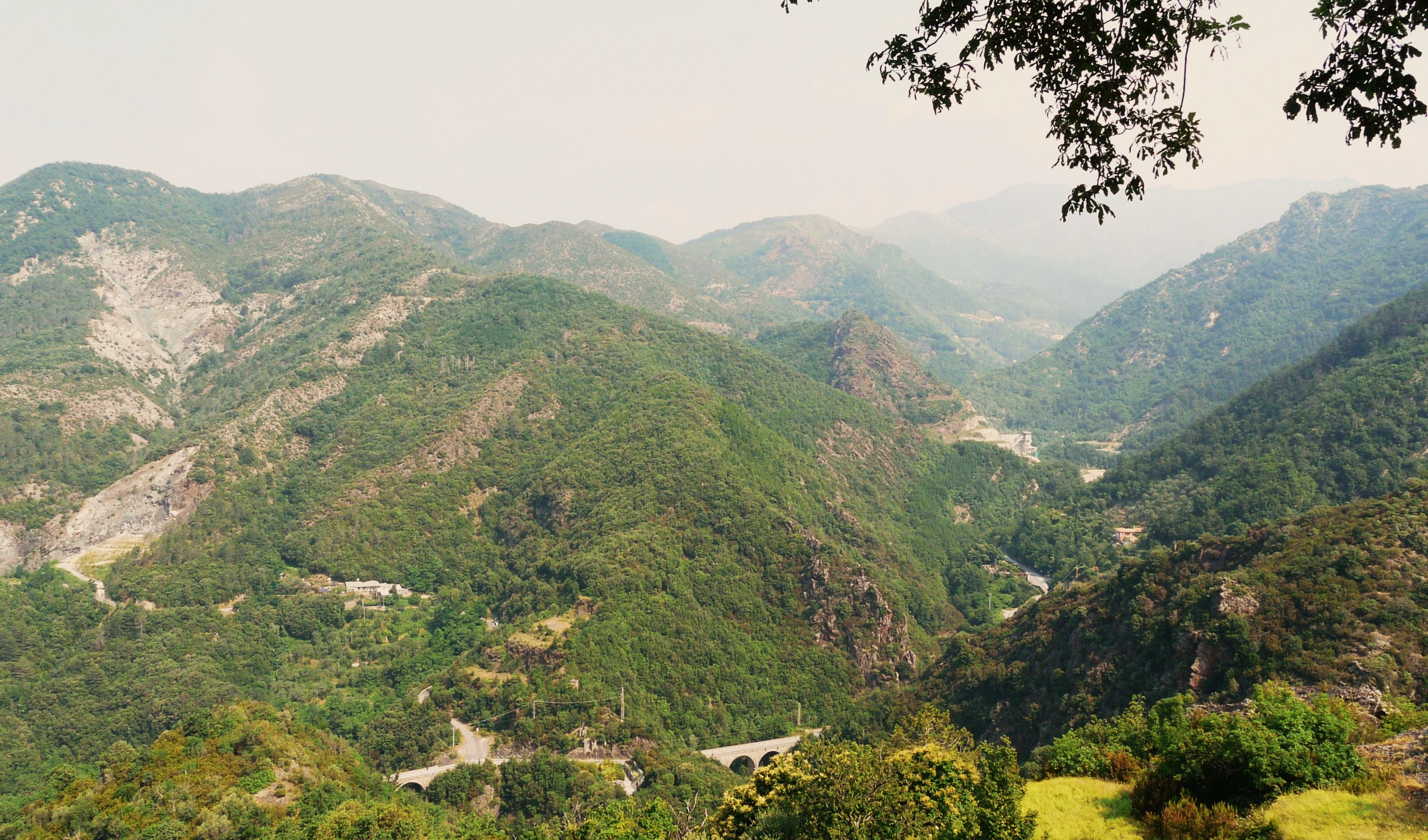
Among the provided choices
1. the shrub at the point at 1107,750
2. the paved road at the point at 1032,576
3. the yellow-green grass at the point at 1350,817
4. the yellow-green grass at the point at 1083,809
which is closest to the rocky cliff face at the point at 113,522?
the shrub at the point at 1107,750

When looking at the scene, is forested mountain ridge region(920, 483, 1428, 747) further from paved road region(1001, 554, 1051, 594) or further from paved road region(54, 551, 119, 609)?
paved road region(54, 551, 119, 609)

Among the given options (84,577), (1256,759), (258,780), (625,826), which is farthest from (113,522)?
(1256,759)

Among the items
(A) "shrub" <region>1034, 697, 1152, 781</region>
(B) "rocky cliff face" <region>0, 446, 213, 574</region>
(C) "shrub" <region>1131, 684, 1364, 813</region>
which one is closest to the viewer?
(C) "shrub" <region>1131, 684, 1364, 813</region>

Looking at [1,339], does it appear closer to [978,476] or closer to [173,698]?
[173,698]

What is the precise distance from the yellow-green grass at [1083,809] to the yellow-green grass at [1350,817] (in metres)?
4.30

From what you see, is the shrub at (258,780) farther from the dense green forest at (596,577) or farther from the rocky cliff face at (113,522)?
the rocky cliff face at (113,522)

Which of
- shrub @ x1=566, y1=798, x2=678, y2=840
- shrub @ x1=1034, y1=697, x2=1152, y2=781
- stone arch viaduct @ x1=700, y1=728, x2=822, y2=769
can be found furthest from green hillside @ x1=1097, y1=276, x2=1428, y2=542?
shrub @ x1=566, y1=798, x2=678, y2=840

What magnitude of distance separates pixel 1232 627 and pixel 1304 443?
92.8m

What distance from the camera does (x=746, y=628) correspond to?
359 feet

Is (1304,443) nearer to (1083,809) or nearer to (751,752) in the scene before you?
(751,752)

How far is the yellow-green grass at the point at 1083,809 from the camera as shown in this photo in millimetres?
20359

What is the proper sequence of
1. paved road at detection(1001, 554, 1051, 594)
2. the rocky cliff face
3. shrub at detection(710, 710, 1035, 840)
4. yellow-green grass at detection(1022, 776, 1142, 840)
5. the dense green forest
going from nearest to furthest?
1. yellow-green grass at detection(1022, 776, 1142, 840)
2. shrub at detection(710, 710, 1035, 840)
3. the dense green forest
4. the rocky cliff face
5. paved road at detection(1001, 554, 1051, 594)

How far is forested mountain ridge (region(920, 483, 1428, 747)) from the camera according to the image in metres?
48.2

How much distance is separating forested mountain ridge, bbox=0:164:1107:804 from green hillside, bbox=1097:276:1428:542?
2263 cm
